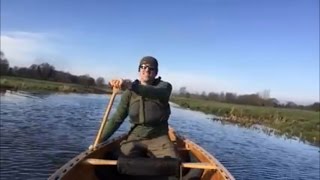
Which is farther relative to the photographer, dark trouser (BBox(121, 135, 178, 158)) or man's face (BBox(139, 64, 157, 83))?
dark trouser (BBox(121, 135, 178, 158))

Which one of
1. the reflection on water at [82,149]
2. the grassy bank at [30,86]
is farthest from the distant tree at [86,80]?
the reflection on water at [82,149]

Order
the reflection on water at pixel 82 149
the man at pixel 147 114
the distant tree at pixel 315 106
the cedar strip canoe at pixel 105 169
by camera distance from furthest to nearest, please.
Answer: the distant tree at pixel 315 106 < the reflection on water at pixel 82 149 < the man at pixel 147 114 < the cedar strip canoe at pixel 105 169

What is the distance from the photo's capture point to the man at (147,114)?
293 inches

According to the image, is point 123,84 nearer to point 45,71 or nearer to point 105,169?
point 105,169

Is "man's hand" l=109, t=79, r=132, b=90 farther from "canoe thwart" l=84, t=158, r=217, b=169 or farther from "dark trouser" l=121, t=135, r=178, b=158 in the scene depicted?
"canoe thwart" l=84, t=158, r=217, b=169

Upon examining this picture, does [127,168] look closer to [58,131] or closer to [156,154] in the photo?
[156,154]

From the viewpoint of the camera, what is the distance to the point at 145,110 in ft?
24.7

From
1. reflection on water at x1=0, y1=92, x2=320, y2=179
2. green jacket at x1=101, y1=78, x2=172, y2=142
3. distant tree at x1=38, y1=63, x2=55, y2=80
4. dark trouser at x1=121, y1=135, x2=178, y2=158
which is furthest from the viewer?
distant tree at x1=38, y1=63, x2=55, y2=80

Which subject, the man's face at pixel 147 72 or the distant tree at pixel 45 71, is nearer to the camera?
the man's face at pixel 147 72

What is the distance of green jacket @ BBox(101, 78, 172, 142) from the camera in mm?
7309

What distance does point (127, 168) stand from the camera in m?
7.00

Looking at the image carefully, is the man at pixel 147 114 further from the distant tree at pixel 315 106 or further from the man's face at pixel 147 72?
the distant tree at pixel 315 106

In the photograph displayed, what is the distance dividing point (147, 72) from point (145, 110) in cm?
70

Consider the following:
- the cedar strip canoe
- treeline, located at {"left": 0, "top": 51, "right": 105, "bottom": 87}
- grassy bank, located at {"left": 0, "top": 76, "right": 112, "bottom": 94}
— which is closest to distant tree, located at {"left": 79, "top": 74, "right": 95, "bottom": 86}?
treeline, located at {"left": 0, "top": 51, "right": 105, "bottom": 87}
